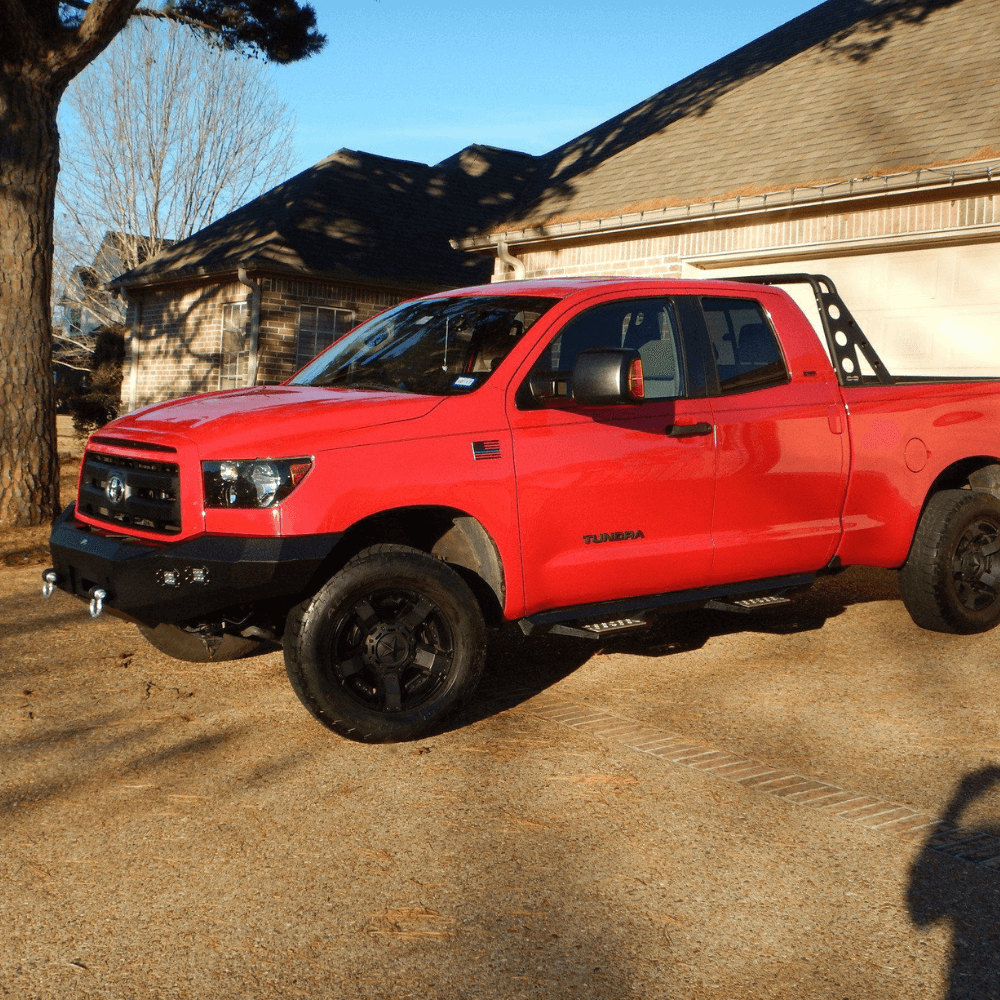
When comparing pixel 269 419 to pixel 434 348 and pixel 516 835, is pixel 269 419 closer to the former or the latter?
pixel 434 348

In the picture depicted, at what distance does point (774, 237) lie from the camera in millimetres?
11969

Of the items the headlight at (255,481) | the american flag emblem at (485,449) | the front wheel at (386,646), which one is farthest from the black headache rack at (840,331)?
the headlight at (255,481)

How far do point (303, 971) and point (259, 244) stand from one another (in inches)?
695

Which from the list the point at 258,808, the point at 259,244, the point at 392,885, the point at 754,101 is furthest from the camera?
the point at 259,244

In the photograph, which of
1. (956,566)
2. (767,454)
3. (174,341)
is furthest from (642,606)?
(174,341)

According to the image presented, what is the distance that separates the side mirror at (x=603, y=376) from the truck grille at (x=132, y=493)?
1.75m

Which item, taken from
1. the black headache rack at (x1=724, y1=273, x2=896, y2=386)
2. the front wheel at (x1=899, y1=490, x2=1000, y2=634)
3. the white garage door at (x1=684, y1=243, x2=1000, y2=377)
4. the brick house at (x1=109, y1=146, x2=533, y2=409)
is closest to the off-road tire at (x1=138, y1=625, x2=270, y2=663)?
the black headache rack at (x1=724, y1=273, x2=896, y2=386)

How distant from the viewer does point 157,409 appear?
5.55 metres

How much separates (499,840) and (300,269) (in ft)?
53.1

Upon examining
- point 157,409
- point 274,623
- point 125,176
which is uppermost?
point 125,176

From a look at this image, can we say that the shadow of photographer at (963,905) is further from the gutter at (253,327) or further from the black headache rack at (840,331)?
the gutter at (253,327)

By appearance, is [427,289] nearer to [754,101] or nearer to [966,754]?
[754,101]

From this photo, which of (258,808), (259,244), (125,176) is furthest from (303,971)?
(125,176)

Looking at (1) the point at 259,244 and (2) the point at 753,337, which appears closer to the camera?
(2) the point at 753,337
